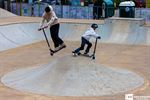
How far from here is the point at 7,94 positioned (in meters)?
8.59

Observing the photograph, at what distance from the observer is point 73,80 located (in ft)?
29.5

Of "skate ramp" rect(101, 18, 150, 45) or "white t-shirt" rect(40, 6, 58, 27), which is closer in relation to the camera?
"white t-shirt" rect(40, 6, 58, 27)

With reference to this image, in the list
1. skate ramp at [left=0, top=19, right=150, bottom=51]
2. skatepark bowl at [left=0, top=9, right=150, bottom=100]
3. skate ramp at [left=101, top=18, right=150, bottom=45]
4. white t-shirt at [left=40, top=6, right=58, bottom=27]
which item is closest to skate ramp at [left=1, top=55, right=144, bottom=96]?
skatepark bowl at [left=0, top=9, right=150, bottom=100]

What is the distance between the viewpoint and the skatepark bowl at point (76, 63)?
886cm

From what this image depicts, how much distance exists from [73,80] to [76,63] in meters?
0.63

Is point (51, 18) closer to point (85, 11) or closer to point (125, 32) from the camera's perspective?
point (125, 32)

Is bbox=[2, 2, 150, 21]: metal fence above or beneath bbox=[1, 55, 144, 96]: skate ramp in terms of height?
above

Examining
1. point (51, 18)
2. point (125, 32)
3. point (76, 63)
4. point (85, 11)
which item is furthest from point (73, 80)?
point (85, 11)

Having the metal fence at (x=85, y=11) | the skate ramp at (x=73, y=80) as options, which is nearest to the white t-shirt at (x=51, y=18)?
the skate ramp at (x=73, y=80)

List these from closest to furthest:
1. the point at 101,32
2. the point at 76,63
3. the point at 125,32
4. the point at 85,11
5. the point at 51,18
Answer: the point at 76,63 → the point at 51,18 → the point at 125,32 → the point at 101,32 → the point at 85,11

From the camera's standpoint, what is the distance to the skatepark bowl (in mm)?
8859

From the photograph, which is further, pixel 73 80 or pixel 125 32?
pixel 125 32

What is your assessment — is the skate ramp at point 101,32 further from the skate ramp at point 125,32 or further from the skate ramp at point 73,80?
the skate ramp at point 73,80

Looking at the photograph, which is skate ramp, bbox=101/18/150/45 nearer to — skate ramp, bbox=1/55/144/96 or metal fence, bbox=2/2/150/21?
metal fence, bbox=2/2/150/21
